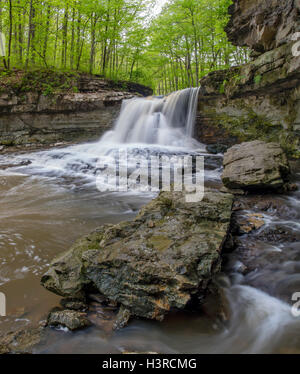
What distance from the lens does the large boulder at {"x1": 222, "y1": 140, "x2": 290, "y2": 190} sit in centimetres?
436

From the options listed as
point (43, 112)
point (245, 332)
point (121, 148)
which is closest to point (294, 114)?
point (121, 148)

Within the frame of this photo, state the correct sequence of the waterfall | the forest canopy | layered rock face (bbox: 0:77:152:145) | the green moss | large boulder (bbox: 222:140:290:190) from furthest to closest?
the forest canopy → layered rock face (bbox: 0:77:152:145) → the waterfall → the green moss → large boulder (bbox: 222:140:290:190)

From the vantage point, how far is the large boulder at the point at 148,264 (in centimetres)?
178

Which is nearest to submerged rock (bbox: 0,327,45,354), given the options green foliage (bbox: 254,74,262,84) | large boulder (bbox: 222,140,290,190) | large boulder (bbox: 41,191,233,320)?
large boulder (bbox: 41,191,233,320)

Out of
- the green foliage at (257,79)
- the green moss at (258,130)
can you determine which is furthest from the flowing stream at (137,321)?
the green foliage at (257,79)

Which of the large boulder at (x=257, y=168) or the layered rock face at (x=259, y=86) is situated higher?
the layered rock face at (x=259, y=86)

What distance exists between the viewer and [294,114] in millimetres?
7629

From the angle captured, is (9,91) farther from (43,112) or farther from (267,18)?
(267,18)

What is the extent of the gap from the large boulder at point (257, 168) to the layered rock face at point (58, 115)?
9.16 metres

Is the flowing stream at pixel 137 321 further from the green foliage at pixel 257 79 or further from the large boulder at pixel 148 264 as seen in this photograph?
the green foliage at pixel 257 79

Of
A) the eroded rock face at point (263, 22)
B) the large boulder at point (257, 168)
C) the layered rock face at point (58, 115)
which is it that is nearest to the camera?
the large boulder at point (257, 168)

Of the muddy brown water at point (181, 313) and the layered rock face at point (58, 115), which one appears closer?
the muddy brown water at point (181, 313)

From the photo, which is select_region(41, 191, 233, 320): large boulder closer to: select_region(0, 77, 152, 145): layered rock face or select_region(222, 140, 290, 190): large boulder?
select_region(222, 140, 290, 190): large boulder

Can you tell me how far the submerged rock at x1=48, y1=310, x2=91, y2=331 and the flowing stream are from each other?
2.2 inches
